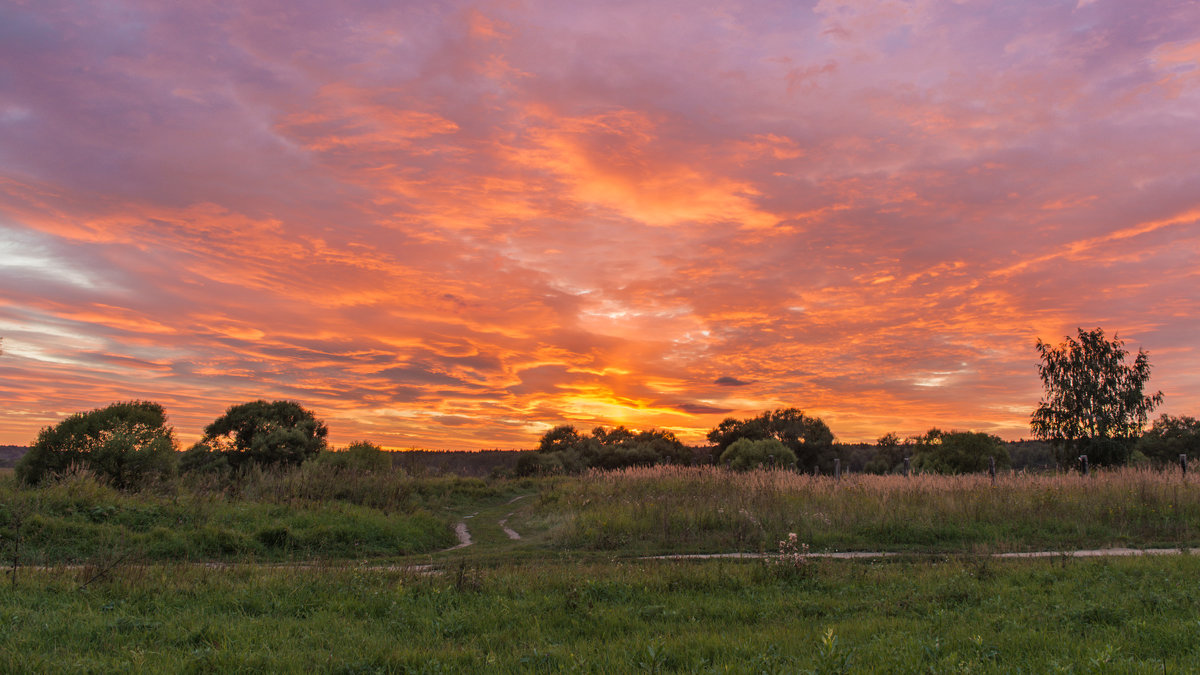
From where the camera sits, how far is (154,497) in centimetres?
2047

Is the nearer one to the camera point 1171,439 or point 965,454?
point 965,454

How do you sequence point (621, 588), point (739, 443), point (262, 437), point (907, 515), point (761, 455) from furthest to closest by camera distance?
point (739, 443) → point (761, 455) → point (262, 437) → point (907, 515) → point (621, 588)

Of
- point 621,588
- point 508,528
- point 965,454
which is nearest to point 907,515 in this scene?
point 621,588

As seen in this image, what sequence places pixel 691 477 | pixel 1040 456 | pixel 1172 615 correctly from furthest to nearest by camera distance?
pixel 1040 456 < pixel 691 477 < pixel 1172 615

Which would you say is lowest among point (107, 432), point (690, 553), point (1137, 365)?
point (690, 553)

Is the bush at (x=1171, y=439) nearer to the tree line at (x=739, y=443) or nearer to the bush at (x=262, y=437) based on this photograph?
the tree line at (x=739, y=443)

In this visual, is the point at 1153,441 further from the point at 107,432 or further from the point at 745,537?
the point at 107,432

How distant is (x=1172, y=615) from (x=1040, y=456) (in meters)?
98.9

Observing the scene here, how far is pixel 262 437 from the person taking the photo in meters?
46.4

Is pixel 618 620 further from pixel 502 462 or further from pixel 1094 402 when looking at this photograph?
pixel 502 462

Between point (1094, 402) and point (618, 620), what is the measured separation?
55416mm

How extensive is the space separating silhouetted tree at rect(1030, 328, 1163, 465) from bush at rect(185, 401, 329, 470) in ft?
183

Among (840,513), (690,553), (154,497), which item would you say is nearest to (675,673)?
(690,553)

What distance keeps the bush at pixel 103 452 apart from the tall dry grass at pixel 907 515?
17.0m
